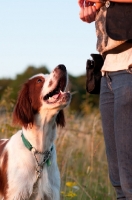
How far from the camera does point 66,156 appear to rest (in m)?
6.38

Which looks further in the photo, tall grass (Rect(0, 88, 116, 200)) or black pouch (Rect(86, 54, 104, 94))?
tall grass (Rect(0, 88, 116, 200))

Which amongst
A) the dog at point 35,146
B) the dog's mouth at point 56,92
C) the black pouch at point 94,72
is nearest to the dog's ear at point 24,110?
the dog at point 35,146

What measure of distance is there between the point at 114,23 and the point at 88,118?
5410 millimetres

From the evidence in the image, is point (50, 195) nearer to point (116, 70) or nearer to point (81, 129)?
point (116, 70)

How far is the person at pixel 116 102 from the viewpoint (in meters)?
3.24

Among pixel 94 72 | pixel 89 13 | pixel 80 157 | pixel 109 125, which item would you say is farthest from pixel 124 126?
pixel 80 157

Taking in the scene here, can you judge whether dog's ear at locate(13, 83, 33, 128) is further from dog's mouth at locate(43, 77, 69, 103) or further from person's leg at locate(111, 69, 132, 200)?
person's leg at locate(111, 69, 132, 200)

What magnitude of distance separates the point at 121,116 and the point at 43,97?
1.39m

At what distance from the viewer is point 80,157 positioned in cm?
722

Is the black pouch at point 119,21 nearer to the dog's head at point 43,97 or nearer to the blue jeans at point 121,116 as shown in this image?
the blue jeans at point 121,116

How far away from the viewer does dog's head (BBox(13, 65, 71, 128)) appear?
4410 mm

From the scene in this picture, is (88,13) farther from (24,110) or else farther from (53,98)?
(24,110)

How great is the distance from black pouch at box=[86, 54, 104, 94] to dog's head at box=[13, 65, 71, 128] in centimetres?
59

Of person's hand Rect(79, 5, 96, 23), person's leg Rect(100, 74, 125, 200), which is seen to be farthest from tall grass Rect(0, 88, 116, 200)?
person's hand Rect(79, 5, 96, 23)
